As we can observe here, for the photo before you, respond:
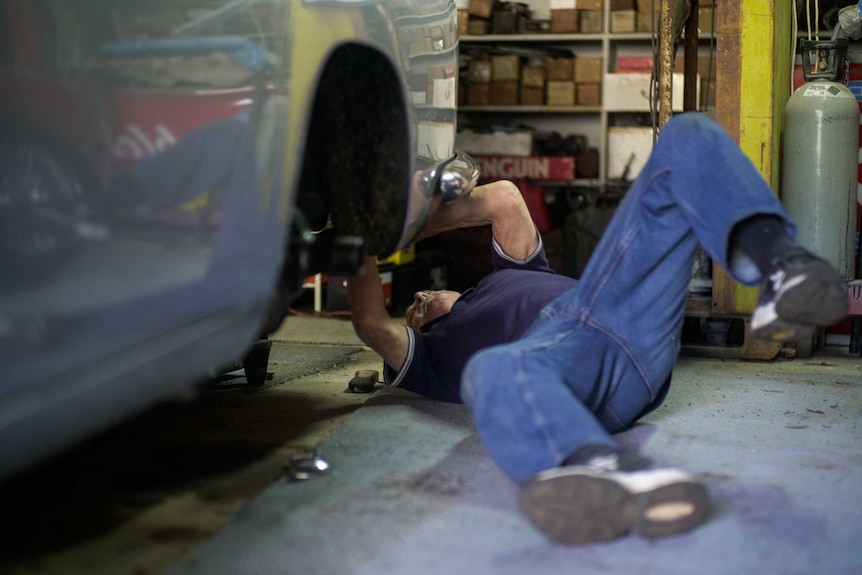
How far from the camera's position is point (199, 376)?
154 centimetres

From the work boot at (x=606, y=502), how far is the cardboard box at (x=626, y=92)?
5426mm

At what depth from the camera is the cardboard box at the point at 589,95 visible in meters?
6.91

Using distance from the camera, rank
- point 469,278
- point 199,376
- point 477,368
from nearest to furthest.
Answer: point 199,376 < point 477,368 < point 469,278

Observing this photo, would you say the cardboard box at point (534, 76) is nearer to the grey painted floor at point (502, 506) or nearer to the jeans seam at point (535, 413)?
the grey painted floor at point (502, 506)

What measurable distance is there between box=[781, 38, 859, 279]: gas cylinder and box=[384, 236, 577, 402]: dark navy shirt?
163cm

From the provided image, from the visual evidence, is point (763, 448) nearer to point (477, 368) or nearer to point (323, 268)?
point (477, 368)

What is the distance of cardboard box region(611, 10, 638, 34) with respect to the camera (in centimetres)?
679

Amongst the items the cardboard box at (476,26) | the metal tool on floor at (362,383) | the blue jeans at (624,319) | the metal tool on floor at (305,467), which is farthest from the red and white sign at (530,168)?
the metal tool on floor at (305,467)

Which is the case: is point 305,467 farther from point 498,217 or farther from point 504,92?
point 504,92

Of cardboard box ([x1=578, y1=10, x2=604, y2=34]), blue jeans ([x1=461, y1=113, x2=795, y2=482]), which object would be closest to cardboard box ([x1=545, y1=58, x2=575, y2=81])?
cardboard box ([x1=578, y1=10, x2=604, y2=34])

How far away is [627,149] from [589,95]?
48cm

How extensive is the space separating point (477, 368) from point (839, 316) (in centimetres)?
65

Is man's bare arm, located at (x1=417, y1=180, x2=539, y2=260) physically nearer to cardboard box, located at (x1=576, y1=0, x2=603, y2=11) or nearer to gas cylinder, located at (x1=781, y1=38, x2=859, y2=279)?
gas cylinder, located at (x1=781, y1=38, x2=859, y2=279)

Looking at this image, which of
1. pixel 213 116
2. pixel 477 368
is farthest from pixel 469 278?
pixel 213 116
